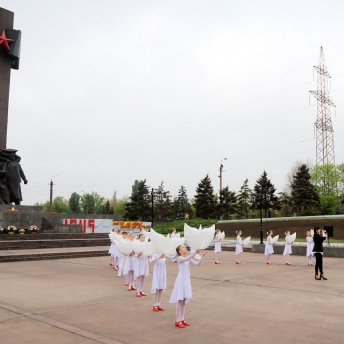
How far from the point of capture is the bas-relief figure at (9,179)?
97.3ft

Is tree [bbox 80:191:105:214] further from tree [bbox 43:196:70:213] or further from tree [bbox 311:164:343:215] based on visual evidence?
tree [bbox 311:164:343:215]

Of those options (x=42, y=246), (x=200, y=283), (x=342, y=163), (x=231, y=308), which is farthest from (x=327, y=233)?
(x=342, y=163)

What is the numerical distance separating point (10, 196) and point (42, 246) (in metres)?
7.71

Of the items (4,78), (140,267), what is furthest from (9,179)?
(140,267)

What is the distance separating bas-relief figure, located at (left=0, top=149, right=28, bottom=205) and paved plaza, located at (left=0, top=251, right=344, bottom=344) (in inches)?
689

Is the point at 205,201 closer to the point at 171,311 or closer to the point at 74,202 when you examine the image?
the point at 171,311

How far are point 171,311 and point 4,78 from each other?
Result: 1171 inches

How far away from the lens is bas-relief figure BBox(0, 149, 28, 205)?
2967 centimetres

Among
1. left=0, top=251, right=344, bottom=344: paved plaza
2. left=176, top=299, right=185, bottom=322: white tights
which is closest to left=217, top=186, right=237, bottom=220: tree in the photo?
left=0, top=251, right=344, bottom=344: paved plaza

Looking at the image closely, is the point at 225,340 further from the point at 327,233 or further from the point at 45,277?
the point at 327,233

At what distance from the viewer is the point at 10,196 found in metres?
30.2

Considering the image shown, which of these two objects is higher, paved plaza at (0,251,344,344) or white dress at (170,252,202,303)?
white dress at (170,252,202,303)

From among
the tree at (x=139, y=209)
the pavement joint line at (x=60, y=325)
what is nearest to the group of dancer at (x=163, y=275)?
the pavement joint line at (x=60, y=325)

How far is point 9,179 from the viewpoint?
29.9 metres
